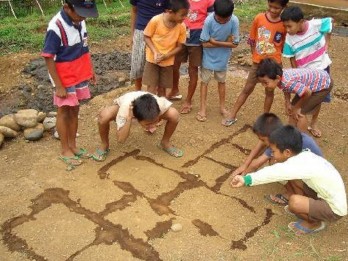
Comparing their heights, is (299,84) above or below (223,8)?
below

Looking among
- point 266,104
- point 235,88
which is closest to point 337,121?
point 266,104

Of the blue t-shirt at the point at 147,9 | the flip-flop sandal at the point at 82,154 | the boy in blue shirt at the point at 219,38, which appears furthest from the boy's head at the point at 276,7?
the flip-flop sandal at the point at 82,154

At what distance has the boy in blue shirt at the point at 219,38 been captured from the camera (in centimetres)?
423

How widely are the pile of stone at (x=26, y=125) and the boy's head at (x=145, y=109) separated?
1.40 metres

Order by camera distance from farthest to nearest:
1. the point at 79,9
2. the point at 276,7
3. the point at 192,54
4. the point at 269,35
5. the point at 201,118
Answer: the point at 201,118, the point at 192,54, the point at 269,35, the point at 276,7, the point at 79,9

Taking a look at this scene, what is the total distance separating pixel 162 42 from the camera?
14.4ft

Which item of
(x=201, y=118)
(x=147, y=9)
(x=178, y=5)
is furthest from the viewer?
(x=201, y=118)

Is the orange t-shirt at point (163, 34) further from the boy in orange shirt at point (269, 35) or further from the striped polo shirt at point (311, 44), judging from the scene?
the striped polo shirt at point (311, 44)

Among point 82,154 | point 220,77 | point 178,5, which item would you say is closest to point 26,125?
point 82,154

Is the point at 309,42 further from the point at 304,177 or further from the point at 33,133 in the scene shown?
the point at 33,133

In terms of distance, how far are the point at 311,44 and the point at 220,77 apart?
3.40 ft

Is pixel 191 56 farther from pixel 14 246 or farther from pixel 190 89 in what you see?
pixel 14 246

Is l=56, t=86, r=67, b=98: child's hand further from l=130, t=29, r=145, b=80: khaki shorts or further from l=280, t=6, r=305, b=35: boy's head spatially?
l=280, t=6, r=305, b=35: boy's head

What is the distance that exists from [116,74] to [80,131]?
172 centimetres
